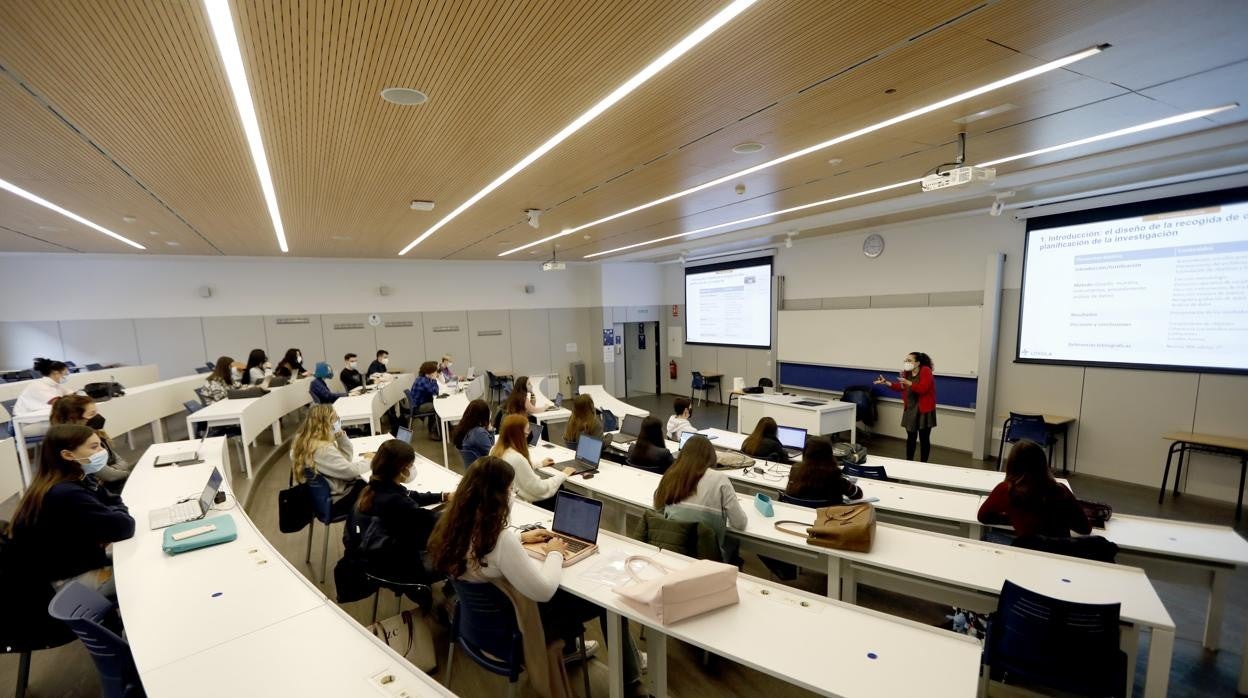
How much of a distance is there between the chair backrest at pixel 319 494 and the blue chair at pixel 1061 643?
4034 millimetres

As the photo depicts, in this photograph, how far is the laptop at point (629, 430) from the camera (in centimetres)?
547

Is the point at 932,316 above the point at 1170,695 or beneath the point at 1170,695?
above

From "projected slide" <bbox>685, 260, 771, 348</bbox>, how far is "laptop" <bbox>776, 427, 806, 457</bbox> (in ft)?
15.7

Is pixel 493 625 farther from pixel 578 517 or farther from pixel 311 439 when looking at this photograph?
pixel 311 439

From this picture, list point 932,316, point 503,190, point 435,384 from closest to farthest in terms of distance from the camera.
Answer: point 503,190 < point 932,316 < point 435,384

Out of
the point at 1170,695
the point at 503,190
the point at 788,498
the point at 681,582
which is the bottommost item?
the point at 1170,695

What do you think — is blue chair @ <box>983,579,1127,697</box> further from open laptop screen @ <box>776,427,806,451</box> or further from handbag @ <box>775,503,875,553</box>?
open laptop screen @ <box>776,427,806,451</box>

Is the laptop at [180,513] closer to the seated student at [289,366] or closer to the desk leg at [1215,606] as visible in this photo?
the seated student at [289,366]

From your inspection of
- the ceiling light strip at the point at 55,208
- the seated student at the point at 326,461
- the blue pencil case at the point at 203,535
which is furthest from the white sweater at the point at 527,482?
the ceiling light strip at the point at 55,208

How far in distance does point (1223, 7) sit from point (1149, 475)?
576cm

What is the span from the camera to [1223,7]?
1.98 m

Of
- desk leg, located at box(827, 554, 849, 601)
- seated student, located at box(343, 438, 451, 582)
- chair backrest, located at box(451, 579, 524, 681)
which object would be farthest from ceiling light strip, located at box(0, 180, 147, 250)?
desk leg, located at box(827, 554, 849, 601)

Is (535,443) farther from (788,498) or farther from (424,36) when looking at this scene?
(424,36)

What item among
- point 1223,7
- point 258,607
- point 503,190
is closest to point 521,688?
point 258,607
